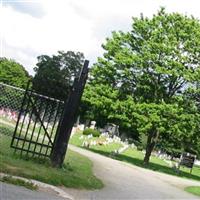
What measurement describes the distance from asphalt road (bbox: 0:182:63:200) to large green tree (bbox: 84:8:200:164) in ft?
84.2

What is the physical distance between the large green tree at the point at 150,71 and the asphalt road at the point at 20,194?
2567 centimetres

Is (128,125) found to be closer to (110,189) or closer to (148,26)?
(148,26)

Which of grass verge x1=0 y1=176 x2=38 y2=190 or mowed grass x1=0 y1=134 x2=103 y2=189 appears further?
mowed grass x1=0 y1=134 x2=103 y2=189

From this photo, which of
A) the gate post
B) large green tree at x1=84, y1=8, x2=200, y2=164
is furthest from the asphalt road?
large green tree at x1=84, y1=8, x2=200, y2=164

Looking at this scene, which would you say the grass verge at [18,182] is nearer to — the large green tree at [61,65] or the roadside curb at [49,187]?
the roadside curb at [49,187]

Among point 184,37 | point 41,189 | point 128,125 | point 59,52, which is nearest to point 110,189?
point 41,189

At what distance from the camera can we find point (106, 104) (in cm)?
3778

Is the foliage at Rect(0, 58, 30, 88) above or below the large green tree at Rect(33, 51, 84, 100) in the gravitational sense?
below

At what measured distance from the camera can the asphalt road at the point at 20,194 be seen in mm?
8617

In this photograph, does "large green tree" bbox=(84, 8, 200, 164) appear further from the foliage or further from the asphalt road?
the foliage

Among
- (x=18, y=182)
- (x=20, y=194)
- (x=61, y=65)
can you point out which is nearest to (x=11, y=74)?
(x=61, y=65)

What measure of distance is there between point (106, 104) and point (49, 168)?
23295mm

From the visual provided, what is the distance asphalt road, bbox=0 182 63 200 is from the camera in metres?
8.62

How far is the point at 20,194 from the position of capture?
30.2 feet
